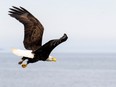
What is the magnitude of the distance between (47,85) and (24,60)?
65512mm

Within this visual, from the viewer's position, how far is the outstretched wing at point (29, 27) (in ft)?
→ 52.2

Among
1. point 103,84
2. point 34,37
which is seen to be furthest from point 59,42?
point 103,84

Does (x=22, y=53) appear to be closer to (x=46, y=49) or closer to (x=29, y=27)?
(x=46, y=49)

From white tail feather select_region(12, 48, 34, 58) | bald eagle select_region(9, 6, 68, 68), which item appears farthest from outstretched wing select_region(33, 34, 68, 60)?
white tail feather select_region(12, 48, 34, 58)

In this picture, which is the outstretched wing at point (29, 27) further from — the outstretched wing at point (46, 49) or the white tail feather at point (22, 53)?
the white tail feather at point (22, 53)

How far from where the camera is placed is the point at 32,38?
16.0m

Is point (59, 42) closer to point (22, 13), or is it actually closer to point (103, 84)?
point (22, 13)

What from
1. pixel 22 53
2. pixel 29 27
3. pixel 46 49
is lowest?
pixel 22 53

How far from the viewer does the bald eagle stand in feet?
48.6

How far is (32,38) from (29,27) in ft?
1.29

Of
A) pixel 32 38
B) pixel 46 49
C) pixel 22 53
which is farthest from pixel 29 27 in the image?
pixel 22 53

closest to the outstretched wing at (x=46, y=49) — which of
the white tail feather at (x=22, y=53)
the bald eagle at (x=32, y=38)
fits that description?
the bald eagle at (x=32, y=38)

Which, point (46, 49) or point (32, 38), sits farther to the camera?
point (32, 38)

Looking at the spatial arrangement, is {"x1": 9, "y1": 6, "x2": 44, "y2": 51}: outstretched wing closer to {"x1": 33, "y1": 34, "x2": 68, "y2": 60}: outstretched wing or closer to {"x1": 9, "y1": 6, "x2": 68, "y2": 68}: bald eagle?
{"x1": 9, "y1": 6, "x2": 68, "y2": 68}: bald eagle
